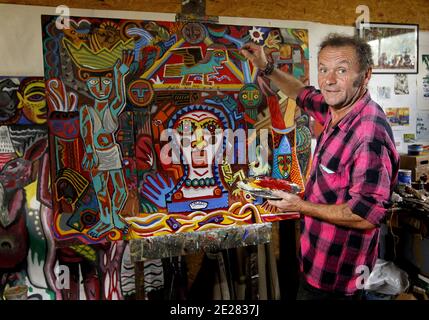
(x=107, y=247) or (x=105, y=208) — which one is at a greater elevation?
(x=105, y=208)

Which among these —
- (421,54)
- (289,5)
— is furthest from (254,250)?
(421,54)

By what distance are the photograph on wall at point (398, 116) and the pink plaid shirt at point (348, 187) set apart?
9.3 inches

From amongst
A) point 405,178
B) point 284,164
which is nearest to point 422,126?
point 405,178

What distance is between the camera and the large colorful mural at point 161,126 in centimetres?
196

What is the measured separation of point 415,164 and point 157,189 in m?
1.57

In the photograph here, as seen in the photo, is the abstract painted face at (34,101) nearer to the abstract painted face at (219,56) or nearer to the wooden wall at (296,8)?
the wooden wall at (296,8)

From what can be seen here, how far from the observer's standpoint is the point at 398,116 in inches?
96.8

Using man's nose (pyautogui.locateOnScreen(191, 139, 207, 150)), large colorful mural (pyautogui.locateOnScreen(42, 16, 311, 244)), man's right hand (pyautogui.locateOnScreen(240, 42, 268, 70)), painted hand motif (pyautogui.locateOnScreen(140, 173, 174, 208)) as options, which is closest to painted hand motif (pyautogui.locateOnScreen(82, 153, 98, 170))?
large colorful mural (pyautogui.locateOnScreen(42, 16, 311, 244))

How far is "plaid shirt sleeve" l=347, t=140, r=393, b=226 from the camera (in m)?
1.99

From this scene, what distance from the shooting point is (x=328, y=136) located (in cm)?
214

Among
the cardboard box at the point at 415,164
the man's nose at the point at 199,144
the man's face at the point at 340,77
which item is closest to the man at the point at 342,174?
the man's face at the point at 340,77

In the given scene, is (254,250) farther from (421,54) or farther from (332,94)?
(421,54)

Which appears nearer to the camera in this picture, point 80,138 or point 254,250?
point 80,138

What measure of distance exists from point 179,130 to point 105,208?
0.57 m
